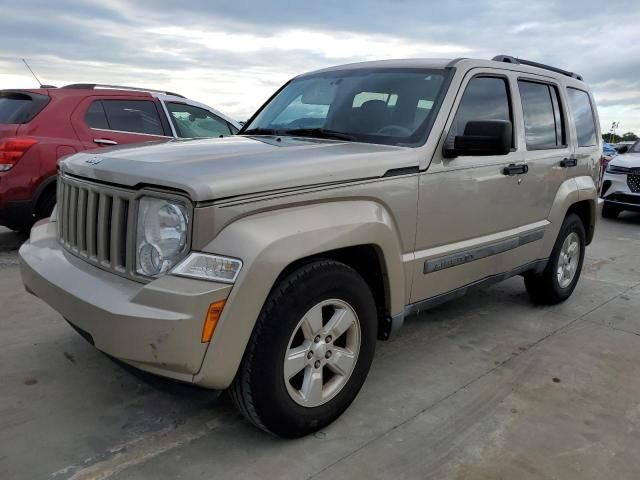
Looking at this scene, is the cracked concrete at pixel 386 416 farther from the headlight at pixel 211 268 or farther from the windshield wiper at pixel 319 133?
the windshield wiper at pixel 319 133

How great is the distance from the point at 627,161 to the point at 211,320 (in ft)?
33.9

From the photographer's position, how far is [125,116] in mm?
6656

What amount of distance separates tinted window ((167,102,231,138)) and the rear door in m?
0.23

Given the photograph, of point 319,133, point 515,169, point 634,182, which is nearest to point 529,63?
point 515,169

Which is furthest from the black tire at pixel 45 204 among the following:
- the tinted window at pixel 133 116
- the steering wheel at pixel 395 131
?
the steering wheel at pixel 395 131

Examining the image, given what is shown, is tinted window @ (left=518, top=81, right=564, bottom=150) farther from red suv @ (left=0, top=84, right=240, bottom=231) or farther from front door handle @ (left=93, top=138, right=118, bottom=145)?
front door handle @ (left=93, top=138, right=118, bottom=145)

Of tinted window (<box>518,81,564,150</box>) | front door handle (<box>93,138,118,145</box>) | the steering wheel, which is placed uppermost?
tinted window (<box>518,81,564,150</box>)

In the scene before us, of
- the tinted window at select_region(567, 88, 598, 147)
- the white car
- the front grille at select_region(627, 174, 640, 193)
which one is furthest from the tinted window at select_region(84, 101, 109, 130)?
the front grille at select_region(627, 174, 640, 193)

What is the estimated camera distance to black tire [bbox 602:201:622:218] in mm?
10609

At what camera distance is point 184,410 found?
296 centimetres

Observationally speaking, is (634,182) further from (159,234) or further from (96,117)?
(159,234)

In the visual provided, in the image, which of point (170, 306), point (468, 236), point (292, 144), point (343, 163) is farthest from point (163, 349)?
point (468, 236)

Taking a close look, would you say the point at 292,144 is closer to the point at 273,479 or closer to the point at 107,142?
the point at 273,479

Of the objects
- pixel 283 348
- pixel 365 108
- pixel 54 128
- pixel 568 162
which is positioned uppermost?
pixel 365 108
